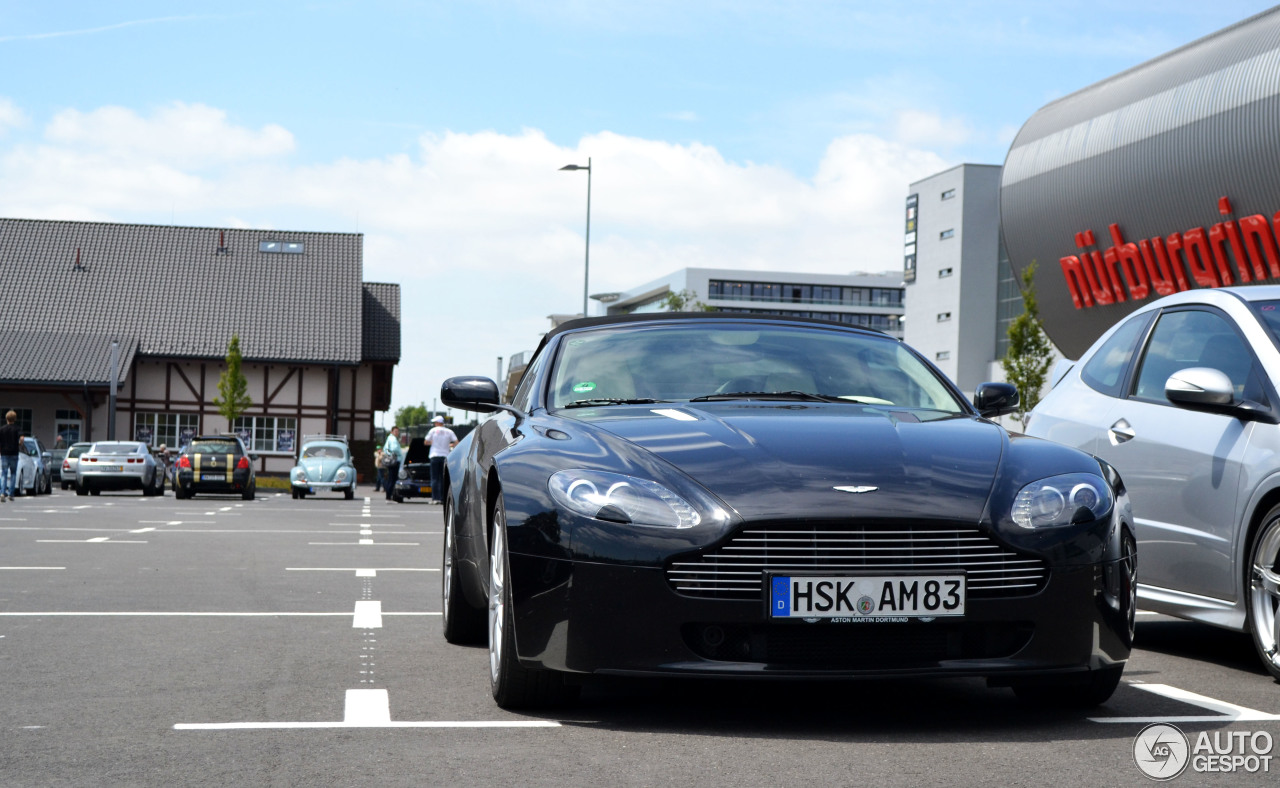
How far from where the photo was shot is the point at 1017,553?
4.45 m

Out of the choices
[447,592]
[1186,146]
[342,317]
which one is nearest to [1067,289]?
[1186,146]

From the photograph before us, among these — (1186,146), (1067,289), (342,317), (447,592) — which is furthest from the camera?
(342,317)

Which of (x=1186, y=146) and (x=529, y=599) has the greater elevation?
(x=1186, y=146)

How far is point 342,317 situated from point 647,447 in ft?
177

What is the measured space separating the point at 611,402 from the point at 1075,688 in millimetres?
1910

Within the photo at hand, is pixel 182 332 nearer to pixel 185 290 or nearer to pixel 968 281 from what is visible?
pixel 185 290

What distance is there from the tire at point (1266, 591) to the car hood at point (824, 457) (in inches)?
48.8

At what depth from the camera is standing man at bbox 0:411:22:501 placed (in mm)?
27469

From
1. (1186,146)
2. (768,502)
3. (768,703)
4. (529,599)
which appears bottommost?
(768,703)

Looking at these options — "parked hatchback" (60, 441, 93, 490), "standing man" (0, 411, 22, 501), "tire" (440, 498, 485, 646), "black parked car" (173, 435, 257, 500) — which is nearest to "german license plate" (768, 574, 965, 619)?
"tire" (440, 498, 485, 646)

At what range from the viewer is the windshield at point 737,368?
566 centimetres

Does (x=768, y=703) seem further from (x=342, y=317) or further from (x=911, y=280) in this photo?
(x=911, y=280)

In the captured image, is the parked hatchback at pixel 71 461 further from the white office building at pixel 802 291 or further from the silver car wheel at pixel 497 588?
the white office building at pixel 802 291

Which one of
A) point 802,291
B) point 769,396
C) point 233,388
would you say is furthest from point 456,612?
point 802,291
